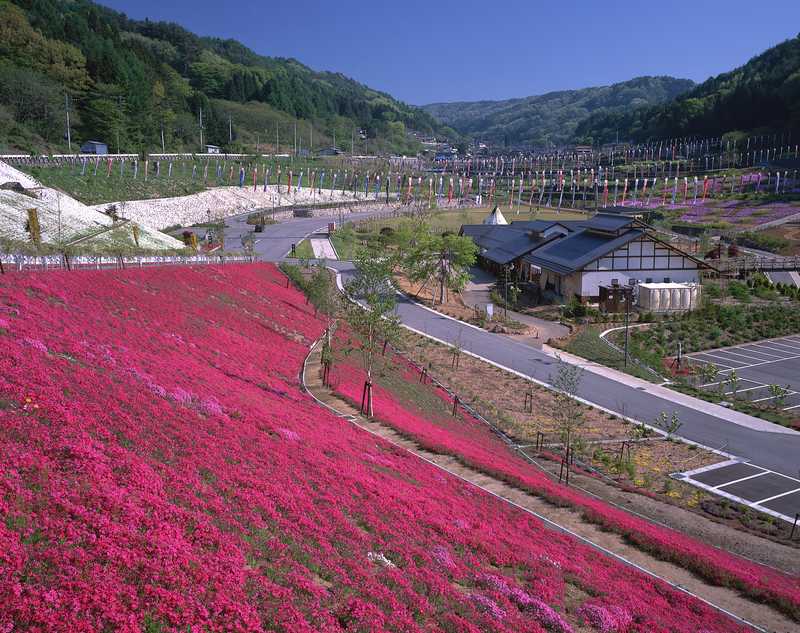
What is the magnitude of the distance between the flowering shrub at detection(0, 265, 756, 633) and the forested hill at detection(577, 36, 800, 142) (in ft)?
522

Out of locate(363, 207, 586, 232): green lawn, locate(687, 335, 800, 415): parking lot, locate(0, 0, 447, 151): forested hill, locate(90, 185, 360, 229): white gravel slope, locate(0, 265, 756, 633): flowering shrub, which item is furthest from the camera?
locate(363, 207, 586, 232): green lawn

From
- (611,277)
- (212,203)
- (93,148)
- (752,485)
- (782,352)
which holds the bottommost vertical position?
(752,485)

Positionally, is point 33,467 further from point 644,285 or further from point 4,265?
point 644,285

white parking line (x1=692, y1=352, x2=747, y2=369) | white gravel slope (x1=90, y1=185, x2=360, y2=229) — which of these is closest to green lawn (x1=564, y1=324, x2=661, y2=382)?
white parking line (x1=692, y1=352, x2=747, y2=369)

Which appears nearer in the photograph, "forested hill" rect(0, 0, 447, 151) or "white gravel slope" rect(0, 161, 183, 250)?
"white gravel slope" rect(0, 161, 183, 250)

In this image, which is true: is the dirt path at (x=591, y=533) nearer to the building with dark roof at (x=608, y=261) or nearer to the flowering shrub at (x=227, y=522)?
the flowering shrub at (x=227, y=522)

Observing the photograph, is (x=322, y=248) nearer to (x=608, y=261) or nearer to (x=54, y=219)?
(x=54, y=219)

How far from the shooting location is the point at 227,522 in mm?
11055

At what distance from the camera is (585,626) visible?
458 inches

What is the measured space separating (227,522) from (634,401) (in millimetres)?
24579

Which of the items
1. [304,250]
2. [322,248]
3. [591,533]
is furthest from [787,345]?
[322,248]

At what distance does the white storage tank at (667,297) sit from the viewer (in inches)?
1849

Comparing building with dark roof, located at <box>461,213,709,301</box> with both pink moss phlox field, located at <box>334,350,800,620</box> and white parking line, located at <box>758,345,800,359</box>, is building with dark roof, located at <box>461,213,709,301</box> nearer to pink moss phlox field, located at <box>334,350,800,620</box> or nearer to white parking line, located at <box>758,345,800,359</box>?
white parking line, located at <box>758,345,800,359</box>

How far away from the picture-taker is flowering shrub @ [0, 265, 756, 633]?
874 cm
